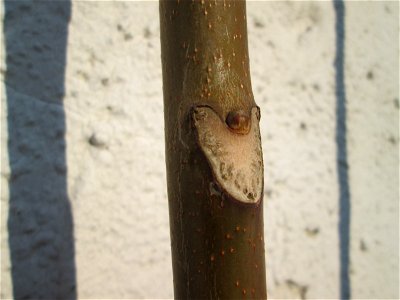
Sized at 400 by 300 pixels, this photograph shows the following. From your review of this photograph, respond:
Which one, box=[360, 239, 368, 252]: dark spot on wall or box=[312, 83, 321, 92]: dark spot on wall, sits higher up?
box=[312, 83, 321, 92]: dark spot on wall

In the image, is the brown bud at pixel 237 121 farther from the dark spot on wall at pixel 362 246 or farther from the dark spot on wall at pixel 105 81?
the dark spot on wall at pixel 362 246

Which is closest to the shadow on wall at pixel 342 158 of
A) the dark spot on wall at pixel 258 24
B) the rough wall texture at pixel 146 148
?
the rough wall texture at pixel 146 148

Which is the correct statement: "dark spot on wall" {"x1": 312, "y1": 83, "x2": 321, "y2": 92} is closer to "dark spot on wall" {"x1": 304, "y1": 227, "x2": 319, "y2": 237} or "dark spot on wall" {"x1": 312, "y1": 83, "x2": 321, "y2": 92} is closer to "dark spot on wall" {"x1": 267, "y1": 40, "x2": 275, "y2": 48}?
"dark spot on wall" {"x1": 267, "y1": 40, "x2": 275, "y2": 48}

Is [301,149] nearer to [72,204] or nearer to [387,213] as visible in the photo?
[387,213]

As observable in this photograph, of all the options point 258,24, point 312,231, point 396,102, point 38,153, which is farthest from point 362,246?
point 38,153

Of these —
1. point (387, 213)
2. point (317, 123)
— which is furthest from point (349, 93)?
point (387, 213)

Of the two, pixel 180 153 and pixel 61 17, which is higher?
pixel 61 17

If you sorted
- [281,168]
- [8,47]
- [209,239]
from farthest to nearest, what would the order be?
[281,168], [8,47], [209,239]

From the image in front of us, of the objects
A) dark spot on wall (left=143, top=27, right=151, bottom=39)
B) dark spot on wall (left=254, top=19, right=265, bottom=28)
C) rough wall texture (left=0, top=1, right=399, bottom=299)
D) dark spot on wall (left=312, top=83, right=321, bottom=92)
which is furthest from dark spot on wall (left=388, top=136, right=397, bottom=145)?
dark spot on wall (left=143, top=27, right=151, bottom=39)
